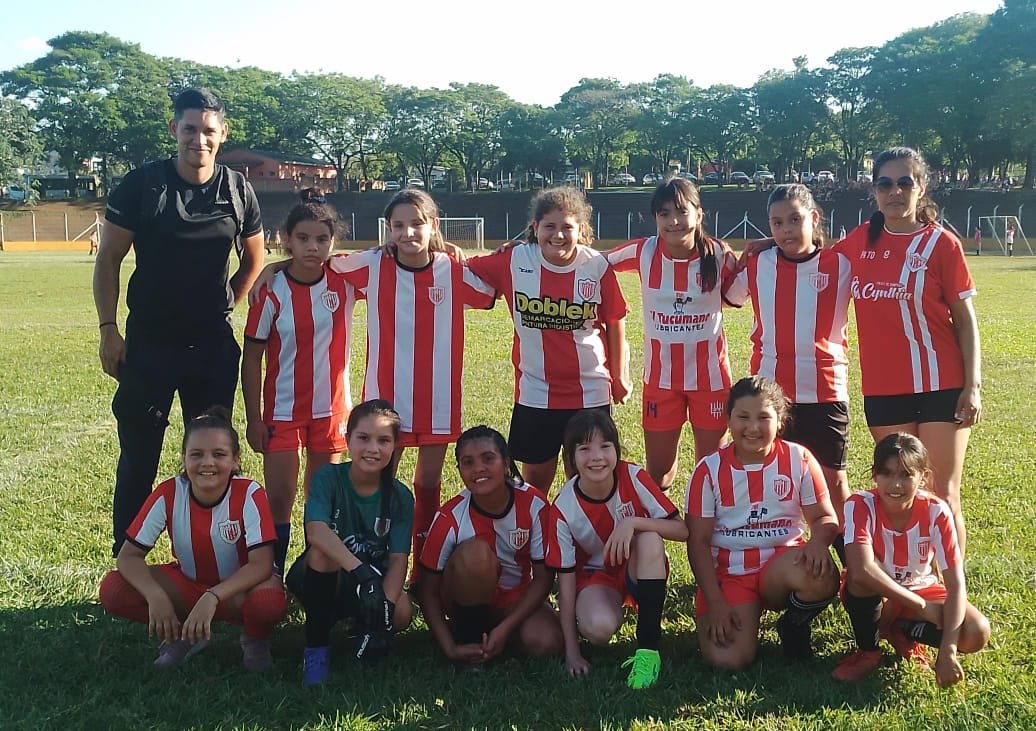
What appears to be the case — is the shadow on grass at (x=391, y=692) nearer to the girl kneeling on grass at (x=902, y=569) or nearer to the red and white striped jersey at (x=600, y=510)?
the girl kneeling on grass at (x=902, y=569)

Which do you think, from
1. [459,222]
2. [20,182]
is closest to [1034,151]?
[459,222]

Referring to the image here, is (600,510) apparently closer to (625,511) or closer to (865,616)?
(625,511)

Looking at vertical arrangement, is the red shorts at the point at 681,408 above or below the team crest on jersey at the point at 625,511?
above

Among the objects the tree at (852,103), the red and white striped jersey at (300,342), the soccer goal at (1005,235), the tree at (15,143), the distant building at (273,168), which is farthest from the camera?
the distant building at (273,168)

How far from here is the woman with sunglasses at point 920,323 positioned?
3812mm

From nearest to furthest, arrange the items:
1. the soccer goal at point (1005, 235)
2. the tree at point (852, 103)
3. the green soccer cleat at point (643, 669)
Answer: the green soccer cleat at point (643, 669), the soccer goal at point (1005, 235), the tree at point (852, 103)

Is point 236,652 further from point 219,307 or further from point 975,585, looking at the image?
point 975,585

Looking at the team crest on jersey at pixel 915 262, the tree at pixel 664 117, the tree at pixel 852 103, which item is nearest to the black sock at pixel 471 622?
the team crest on jersey at pixel 915 262

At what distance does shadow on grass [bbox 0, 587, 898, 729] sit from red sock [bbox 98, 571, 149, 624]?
174 millimetres

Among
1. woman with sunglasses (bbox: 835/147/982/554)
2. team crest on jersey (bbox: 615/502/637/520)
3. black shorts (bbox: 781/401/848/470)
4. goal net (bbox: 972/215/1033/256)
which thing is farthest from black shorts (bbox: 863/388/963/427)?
Answer: goal net (bbox: 972/215/1033/256)

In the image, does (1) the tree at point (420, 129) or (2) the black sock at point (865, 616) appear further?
(1) the tree at point (420, 129)

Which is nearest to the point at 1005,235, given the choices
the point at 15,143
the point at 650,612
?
the point at 650,612

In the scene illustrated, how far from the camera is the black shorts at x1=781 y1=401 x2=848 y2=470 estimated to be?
4.02m

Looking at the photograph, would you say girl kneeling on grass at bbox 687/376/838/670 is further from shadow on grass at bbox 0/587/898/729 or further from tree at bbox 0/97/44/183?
tree at bbox 0/97/44/183
